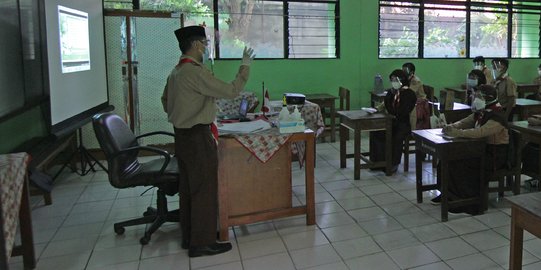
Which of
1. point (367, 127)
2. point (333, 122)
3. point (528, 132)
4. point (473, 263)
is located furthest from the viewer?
point (333, 122)

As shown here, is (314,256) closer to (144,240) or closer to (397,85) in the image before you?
(144,240)

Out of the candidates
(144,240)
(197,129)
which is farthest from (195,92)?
(144,240)

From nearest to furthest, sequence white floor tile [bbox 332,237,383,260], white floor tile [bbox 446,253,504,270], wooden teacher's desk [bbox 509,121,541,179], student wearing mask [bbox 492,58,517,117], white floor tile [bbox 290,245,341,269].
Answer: white floor tile [bbox 446,253,504,270]
white floor tile [bbox 290,245,341,269]
white floor tile [bbox 332,237,383,260]
wooden teacher's desk [bbox 509,121,541,179]
student wearing mask [bbox 492,58,517,117]

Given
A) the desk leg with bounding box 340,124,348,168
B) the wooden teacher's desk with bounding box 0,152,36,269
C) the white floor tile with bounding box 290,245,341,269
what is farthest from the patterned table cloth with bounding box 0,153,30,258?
the desk leg with bounding box 340,124,348,168

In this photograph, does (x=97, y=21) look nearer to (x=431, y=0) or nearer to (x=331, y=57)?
(x=331, y=57)

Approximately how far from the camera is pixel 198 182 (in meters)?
2.64

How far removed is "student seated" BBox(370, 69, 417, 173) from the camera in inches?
169

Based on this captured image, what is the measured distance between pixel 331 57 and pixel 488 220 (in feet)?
12.9

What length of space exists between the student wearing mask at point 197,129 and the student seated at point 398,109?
216 centimetres

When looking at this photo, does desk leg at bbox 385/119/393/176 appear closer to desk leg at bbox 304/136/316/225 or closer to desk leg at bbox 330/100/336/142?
desk leg at bbox 304/136/316/225

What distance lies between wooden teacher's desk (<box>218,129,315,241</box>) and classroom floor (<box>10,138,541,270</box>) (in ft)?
0.45

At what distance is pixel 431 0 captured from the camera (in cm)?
692

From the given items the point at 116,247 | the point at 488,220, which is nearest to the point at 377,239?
the point at 488,220

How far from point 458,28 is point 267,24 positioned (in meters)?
3.41
